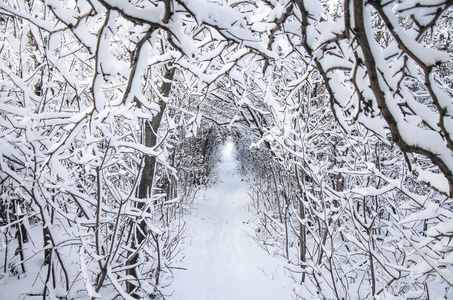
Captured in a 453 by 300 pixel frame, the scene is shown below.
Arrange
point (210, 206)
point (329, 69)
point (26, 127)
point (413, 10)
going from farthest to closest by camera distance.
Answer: point (210, 206) < point (26, 127) < point (329, 69) < point (413, 10)

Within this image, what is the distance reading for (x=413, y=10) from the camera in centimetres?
71

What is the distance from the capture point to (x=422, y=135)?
818mm

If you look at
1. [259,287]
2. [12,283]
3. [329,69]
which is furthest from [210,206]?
[329,69]

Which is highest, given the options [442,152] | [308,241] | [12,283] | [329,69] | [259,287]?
[329,69]

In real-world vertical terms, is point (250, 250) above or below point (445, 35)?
below

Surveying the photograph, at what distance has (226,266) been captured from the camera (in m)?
5.45

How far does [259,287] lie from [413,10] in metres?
4.77

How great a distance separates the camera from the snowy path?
423 centimetres

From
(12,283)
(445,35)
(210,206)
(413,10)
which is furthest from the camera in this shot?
(210,206)

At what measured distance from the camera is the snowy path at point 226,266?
4.23 m

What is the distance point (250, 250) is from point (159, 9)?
6.35 meters

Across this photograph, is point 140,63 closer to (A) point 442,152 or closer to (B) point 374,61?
(B) point 374,61

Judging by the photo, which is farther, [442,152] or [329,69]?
[329,69]

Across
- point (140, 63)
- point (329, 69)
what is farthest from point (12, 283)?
point (329, 69)
